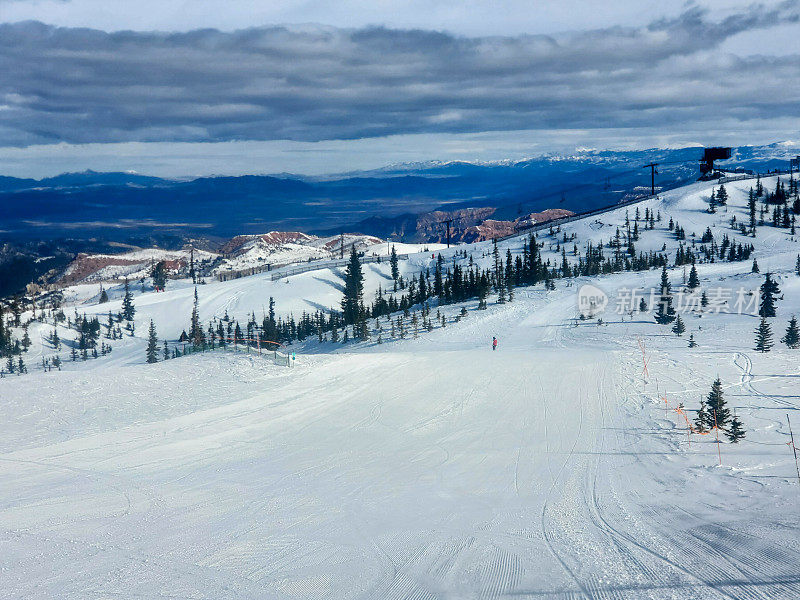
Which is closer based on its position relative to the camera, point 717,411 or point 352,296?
point 717,411

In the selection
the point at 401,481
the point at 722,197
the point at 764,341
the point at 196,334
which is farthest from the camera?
the point at 722,197

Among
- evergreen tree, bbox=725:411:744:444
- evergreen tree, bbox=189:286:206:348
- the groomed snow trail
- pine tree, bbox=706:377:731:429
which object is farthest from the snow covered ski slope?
evergreen tree, bbox=189:286:206:348

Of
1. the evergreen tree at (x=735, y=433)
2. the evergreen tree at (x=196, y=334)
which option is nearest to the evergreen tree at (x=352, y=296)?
the evergreen tree at (x=196, y=334)

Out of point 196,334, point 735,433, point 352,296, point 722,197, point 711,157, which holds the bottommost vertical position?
point 196,334

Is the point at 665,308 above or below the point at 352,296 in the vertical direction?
above

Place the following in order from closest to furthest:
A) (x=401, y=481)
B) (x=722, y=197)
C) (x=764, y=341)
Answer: (x=401, y=481), (x=764, y=341), (x=722, y=197)

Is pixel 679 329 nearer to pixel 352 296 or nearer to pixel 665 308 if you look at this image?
pixel 665 308

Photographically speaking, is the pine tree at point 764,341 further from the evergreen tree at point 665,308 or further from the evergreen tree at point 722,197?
the evergreen tree at point 722,197

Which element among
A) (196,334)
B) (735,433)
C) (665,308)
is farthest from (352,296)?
(735,433)
